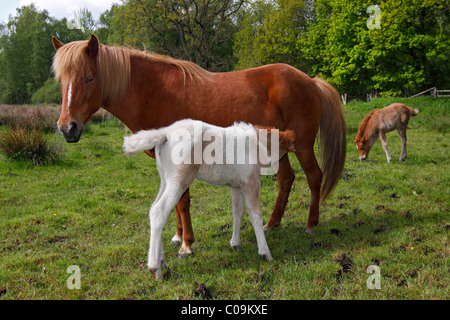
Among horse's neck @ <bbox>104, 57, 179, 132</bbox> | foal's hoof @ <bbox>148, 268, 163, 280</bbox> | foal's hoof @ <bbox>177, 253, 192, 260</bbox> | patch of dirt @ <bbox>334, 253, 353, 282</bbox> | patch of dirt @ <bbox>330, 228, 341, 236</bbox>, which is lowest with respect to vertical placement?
patch of dirt @ <bbox>330, 228, 341, 236</bbox>

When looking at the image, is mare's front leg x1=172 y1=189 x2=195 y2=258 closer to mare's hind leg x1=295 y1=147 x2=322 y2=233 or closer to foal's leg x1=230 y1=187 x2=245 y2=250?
foal's leg x1=230 y1=187 x2=245 y2=250

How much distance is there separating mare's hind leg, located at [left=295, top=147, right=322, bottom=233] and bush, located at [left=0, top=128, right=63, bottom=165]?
7073 mm

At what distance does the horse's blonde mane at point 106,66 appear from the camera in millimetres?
3467

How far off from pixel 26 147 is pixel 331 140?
7.72 metres

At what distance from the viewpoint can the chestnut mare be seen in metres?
3.52

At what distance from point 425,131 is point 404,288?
12.6 m

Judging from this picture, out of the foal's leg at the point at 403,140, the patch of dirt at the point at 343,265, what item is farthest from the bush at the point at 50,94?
the patch of dirt at the point at 343,265

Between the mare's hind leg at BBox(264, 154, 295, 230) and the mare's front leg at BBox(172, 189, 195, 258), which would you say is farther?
the mare's hind leg at BBox(264, 154, 295, 230)

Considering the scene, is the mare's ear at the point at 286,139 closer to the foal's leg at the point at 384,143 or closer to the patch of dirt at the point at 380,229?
the patch of dirt at the point at 380,229

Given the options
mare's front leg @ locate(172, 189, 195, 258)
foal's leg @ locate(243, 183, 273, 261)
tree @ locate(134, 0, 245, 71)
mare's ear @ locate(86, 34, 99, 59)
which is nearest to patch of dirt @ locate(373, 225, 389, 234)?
foal's leg @ locate(243, 183, 273, 261)

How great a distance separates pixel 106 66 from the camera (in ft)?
12.2

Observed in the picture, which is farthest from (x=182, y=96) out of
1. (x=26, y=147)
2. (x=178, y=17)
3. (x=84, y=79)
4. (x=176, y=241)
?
(x=178, y=17)

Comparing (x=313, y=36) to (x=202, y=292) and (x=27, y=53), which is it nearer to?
(x=202, y=292)

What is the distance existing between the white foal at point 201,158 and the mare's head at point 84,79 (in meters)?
0.76
